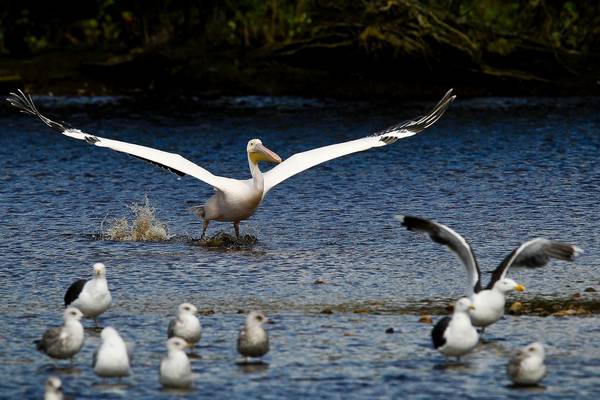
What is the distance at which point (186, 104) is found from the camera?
31156 mm

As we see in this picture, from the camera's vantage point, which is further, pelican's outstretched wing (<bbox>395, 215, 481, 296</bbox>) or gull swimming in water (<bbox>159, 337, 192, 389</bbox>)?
pelican's outstretched wing (<bbox>395, 215, 481, 296</bbox>)

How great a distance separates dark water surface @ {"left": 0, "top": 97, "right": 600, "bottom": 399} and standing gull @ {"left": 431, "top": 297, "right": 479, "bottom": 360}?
0.16m

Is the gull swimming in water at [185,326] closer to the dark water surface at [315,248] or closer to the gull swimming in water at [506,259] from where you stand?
the dark water surface at [315,248]

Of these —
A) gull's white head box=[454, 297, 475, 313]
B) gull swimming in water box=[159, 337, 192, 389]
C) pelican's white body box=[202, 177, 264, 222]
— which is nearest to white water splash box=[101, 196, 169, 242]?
pelican's white body box=[202, 177, 264, 222]

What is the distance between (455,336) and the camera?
969 centimetres

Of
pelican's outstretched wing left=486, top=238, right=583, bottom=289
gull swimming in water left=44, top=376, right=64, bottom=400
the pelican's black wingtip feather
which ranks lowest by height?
gull swimming in water left=44, top=376, right=64, bottom=400

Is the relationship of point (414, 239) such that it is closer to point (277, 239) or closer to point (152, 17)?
point (277, 239)

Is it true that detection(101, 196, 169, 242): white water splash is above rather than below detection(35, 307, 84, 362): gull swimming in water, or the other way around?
above

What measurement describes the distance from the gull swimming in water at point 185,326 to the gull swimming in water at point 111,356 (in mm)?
797

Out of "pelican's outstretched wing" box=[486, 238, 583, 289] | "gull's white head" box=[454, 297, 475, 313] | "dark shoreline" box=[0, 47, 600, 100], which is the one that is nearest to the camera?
"gull's white head" box=[454, 297, 475, 313]

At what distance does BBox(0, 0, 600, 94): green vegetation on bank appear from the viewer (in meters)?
30.7

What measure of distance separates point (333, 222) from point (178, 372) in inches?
300

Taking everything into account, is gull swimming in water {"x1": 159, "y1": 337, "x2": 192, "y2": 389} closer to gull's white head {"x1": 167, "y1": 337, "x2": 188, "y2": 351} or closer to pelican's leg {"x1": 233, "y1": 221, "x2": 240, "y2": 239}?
gull's white head {"x1": 167, "y1": 337, "x2": 188, "y2": 351}

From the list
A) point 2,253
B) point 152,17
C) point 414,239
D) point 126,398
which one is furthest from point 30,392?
point 152,17
